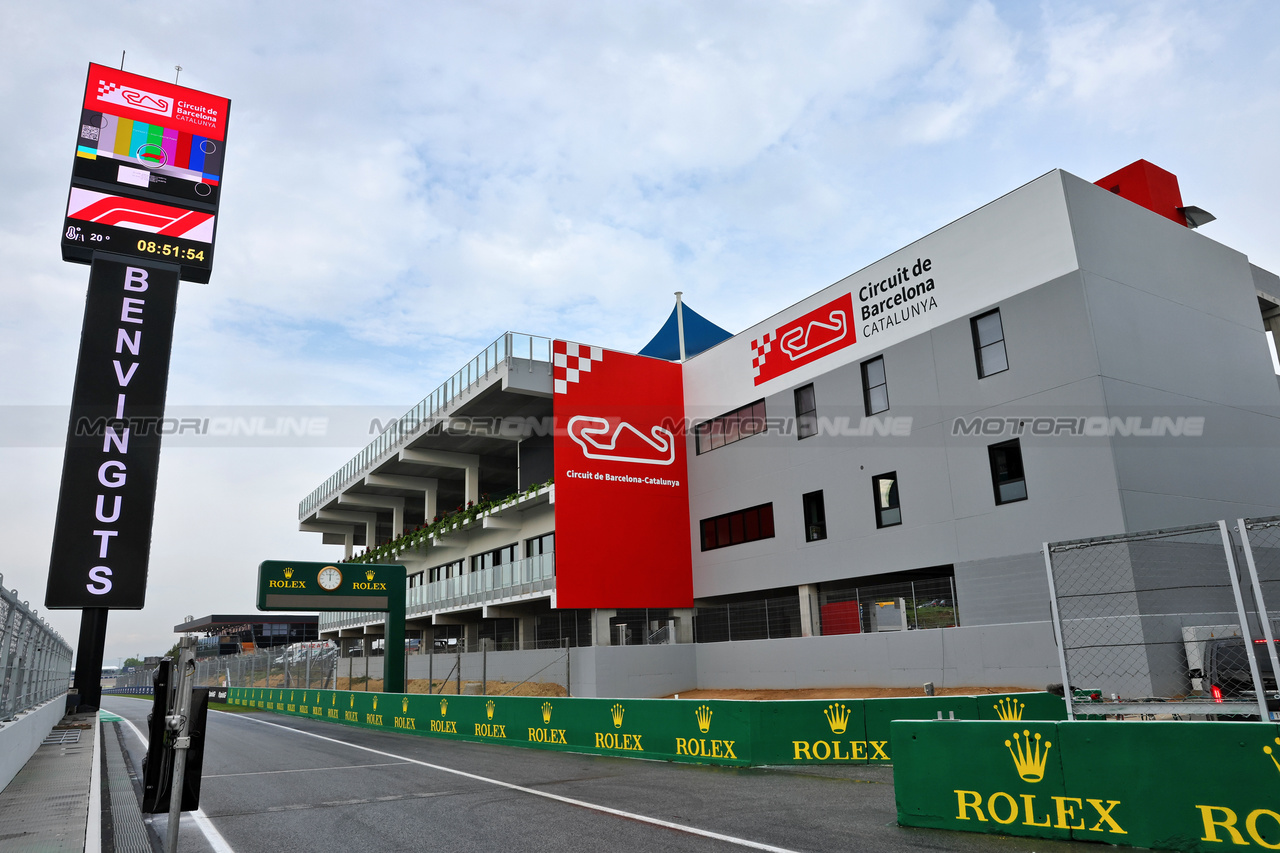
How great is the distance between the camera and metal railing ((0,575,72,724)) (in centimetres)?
996

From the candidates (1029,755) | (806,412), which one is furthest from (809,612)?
(1029,755)

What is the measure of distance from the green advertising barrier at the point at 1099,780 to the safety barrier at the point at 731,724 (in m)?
2.74

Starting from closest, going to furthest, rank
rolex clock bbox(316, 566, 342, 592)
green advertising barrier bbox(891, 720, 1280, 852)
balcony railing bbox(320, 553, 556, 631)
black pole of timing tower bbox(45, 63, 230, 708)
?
1. green advertising barrier bbox(891, 720, 1280, 852)
2. black pole of timing tower bbox(45, 63, 230, 708)
3. rolex clock bbox(316, 566, 342, 592)
4. balcony railing bbox(320, 553, 556, 631)

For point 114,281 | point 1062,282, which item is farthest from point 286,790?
point 114,281

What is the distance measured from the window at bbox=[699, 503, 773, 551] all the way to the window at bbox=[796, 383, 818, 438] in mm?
2660

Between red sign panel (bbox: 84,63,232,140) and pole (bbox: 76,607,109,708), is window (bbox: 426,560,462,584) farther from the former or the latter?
red sign panel (bbox: 84,63,232,140)

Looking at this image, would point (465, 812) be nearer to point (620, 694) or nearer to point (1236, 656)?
point (1236, 656)

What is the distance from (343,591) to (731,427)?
14.0 m

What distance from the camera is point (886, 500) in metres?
22.8

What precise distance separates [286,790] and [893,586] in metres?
15.5

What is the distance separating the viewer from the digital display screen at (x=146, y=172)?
2827 cm

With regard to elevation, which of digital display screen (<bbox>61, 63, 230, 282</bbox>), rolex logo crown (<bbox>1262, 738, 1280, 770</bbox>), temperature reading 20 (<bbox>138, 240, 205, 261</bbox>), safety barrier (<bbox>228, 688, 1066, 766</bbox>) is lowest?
safety barrier (<bbox>228, 688, 1066, 766</bbox>)

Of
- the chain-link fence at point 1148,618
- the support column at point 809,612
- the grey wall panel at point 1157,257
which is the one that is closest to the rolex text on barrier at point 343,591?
the support column at point 809,612

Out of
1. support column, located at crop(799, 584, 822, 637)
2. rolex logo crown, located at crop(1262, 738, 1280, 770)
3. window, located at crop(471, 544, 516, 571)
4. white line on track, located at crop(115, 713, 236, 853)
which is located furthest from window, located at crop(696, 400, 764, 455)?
rolex logo crown, located at crop(1262, 738, 1280, 770)
